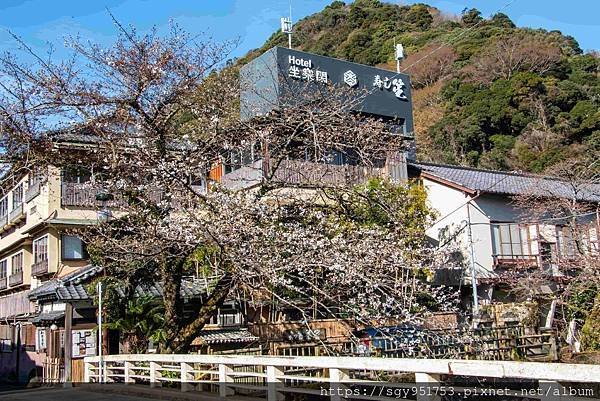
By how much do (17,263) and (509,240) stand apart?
2541cm

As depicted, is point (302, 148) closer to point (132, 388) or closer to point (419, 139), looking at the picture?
point (132, 388)

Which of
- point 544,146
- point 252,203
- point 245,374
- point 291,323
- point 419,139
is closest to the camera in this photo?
point 245,374

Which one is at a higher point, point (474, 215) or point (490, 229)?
point (474, 215)

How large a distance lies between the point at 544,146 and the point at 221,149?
40.2m

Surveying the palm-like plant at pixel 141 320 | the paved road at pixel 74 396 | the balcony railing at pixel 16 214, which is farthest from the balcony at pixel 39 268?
the paved road at pixel 74 396

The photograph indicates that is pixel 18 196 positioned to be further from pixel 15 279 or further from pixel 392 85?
pixel 392 85

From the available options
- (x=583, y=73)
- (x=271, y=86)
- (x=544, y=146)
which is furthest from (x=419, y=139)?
(x=271, y=86)

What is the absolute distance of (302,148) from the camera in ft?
47.5

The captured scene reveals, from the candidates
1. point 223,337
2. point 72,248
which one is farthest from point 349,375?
point 72,248

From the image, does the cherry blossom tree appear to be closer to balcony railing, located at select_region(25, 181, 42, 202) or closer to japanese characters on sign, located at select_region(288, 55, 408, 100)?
japanese characters on sign, located at select_region(288, 55, 408, 100)

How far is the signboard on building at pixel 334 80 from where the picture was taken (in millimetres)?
22734

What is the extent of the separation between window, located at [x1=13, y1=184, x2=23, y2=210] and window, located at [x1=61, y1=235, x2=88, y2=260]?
6569 millimetres

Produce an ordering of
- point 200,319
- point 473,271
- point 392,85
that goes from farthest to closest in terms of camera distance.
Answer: point 392,85 → point 473,271 → point 200,319

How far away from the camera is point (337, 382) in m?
8.55
